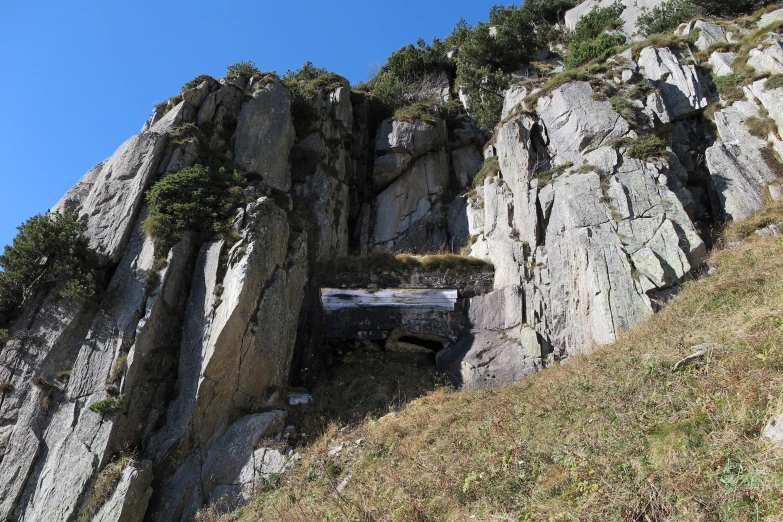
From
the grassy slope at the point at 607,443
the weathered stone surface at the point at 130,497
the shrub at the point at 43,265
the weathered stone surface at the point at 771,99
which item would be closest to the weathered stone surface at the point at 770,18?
the weathered stone surface at the point at 771,99

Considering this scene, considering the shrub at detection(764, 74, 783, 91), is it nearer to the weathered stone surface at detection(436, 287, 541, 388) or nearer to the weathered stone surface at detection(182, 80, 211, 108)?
the weathered stone surface at detection(436, 287, 541, 388)

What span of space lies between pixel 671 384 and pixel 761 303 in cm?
307

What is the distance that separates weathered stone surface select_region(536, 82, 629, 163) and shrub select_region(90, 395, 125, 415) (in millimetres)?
16114

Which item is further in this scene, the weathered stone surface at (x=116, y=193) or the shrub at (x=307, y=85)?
the shrub at (x=307, y=85)

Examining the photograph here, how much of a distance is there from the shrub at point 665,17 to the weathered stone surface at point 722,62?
6.32 metres

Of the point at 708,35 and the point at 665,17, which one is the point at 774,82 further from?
the point at 665,17

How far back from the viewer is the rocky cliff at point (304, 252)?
11.6 metres

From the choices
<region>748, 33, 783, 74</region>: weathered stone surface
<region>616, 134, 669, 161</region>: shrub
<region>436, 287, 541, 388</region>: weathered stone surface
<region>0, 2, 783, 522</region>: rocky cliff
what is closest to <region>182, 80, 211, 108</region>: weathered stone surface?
<region>0, 2, 783, 522</region>: rocky cliff

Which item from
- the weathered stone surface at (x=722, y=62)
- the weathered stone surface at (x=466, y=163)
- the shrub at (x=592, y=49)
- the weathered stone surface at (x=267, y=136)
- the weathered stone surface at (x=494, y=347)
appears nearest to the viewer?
the weathered stone surface at (x=494, y=347)

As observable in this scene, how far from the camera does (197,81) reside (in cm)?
1998

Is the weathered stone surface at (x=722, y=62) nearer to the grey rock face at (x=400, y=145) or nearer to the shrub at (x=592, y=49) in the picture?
the shrub at (x=592, y=49)

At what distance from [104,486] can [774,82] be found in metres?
24.5

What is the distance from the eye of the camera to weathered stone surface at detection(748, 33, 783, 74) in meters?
19.2

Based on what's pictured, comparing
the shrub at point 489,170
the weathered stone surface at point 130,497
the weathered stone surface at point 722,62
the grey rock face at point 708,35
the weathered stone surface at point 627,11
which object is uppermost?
the weathered stone surface at point 627,11
